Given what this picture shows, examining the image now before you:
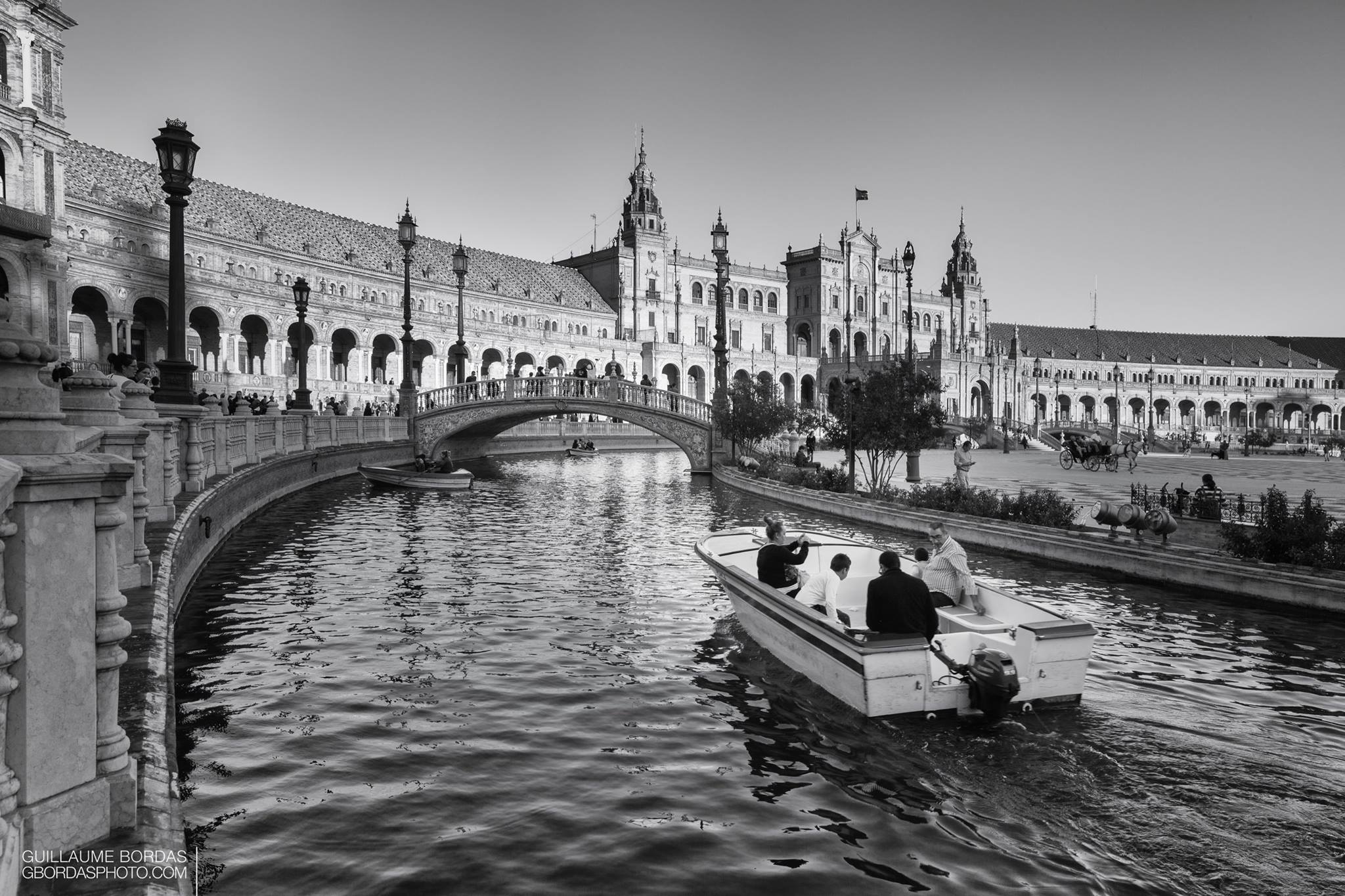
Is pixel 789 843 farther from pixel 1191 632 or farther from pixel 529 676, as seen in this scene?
pixel 1191 632

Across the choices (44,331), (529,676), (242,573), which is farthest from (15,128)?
(529,676)

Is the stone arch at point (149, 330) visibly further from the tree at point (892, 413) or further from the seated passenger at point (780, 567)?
the seated passenger at point (780, 567)

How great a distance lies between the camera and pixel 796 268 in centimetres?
11031

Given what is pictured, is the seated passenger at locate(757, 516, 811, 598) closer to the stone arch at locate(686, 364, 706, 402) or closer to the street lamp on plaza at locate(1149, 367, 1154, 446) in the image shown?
the stone arch at locate(686, 364, 706, 402)

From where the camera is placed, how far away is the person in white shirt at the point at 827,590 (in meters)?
10.4

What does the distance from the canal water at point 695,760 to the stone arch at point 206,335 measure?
4059 centimetres

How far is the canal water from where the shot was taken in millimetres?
6047

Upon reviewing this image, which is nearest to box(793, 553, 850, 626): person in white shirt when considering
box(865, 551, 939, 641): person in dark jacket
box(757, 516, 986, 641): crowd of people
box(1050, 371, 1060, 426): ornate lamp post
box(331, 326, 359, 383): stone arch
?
box(757, 516, 986, 641): crowd of people

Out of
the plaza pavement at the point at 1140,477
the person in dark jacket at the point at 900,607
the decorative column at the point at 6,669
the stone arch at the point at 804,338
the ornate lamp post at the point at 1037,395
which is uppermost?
the stone arch at the point at 804,338

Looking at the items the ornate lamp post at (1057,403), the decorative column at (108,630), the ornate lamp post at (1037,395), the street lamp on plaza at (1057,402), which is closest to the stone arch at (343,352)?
Result: the decorative column at (108,630)

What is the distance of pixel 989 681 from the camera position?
8.23 meters

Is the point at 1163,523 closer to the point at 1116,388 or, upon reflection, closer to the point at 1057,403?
the point at 1116,388

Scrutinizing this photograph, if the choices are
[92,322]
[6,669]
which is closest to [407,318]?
[92,322]

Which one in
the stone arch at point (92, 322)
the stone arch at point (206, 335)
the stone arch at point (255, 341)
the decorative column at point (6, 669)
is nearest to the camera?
the decorative column at point (6, 669)
